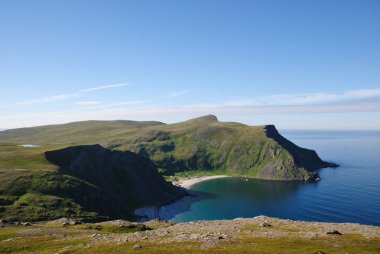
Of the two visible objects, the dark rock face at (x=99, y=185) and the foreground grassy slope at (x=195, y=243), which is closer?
the foreground grassy slope at (x=195, y=243)

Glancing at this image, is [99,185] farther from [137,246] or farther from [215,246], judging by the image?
[215,246]

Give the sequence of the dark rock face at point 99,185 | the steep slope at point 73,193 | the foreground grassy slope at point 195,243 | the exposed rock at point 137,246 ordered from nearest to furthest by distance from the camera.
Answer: the foreground grassy slope at point 195,243 → the exposed rock at point 137,246 → the steep slope at point 73,193 → the dark rock face at point 99,185

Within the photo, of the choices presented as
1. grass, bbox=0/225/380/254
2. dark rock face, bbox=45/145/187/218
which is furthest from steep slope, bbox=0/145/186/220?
grass, bbox=0/225/380/254

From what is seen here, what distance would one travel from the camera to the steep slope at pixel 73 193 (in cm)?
12900

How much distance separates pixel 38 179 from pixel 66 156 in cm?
3647

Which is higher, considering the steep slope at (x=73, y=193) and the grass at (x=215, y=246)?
the grass at (x=215, y=246)

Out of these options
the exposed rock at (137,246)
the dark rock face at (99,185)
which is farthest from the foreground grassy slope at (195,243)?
the dark rock face at (99,185)

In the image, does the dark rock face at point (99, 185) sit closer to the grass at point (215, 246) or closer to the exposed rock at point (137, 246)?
the grass at point (215, 246)

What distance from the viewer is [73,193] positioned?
14938 centimetres

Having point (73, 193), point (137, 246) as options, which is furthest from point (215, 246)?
point (73, 193)

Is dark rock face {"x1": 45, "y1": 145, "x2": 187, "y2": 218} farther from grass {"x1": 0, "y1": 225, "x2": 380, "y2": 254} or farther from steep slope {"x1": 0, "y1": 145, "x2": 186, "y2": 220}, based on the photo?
grass {"x1": 0, "y1": 225, "x2": 380, "y2": 254}

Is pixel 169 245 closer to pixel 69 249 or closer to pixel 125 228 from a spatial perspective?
pixel 69 249

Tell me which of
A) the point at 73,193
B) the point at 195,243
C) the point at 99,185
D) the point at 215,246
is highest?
the point at 215,246

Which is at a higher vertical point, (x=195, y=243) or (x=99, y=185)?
(x=195, y=243)
